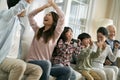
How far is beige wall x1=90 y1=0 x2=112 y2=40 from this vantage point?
17.5ft

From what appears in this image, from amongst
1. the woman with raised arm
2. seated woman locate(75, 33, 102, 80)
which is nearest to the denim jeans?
the woman with raised arm

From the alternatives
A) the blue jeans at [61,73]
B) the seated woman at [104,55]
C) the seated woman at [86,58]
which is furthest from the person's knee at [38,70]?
the seated woman at [104,55]

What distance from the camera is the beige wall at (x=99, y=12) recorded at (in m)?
5.33

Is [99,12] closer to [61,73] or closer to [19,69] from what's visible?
[61,73]

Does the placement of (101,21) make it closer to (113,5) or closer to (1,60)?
(113,5)

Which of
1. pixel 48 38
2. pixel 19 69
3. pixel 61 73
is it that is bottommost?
pixel 61 73

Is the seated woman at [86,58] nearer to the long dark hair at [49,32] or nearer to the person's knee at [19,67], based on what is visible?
the long dark hair at [49,32]

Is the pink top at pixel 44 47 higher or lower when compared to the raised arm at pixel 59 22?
lower

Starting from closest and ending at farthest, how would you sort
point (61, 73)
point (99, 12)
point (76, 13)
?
point (61, 73) → point (76, 13) → point (99, 12)

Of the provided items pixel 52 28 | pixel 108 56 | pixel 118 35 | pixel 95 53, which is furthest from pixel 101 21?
pixel 52 28

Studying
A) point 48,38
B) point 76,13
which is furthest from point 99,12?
point 48,38

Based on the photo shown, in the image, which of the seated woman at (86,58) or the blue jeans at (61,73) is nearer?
the blue jeans at (61,73)

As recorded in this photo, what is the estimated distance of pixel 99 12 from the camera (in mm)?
5488

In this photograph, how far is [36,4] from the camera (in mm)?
4027
